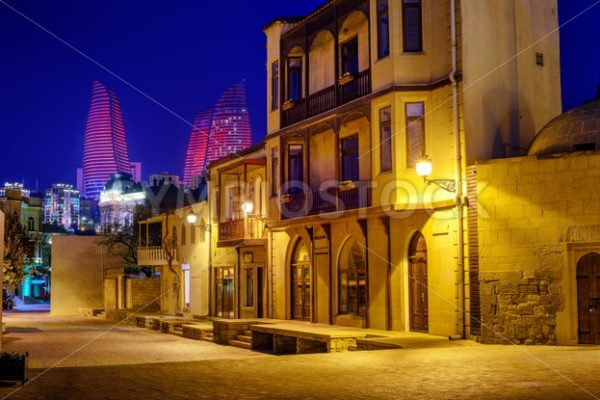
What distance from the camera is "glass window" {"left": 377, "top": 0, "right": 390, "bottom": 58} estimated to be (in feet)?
74.9

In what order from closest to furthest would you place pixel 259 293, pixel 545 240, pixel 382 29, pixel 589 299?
pixel 589 299 < pixel 545 240 < pixel 382 29 < pixel 259 293

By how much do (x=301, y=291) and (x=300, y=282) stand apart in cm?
32

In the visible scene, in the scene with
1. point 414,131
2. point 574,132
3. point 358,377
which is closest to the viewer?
point 358,377

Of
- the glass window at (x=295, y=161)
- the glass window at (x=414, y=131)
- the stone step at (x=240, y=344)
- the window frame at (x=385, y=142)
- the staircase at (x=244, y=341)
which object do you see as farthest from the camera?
the glass window at (x=295, y=161)

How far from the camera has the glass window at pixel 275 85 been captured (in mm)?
29656

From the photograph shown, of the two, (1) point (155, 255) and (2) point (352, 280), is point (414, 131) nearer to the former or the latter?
(2) point (352, 280)

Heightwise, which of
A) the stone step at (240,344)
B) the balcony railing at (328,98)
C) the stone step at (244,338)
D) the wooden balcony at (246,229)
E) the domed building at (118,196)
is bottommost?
the stone step at (240,344)

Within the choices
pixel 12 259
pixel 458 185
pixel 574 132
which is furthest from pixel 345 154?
pixel 12 259

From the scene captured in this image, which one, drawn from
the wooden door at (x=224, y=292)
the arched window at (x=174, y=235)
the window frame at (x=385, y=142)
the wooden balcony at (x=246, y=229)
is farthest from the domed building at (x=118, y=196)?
the window frame at (x=385, y=142)

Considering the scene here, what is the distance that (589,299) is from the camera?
17984mm

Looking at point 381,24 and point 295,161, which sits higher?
point 381,24

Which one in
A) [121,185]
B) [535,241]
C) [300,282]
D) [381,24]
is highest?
[121,185]

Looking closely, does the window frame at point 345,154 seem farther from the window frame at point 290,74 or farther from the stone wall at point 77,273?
the stone wall at point 77,273

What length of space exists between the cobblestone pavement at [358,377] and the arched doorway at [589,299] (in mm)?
978
